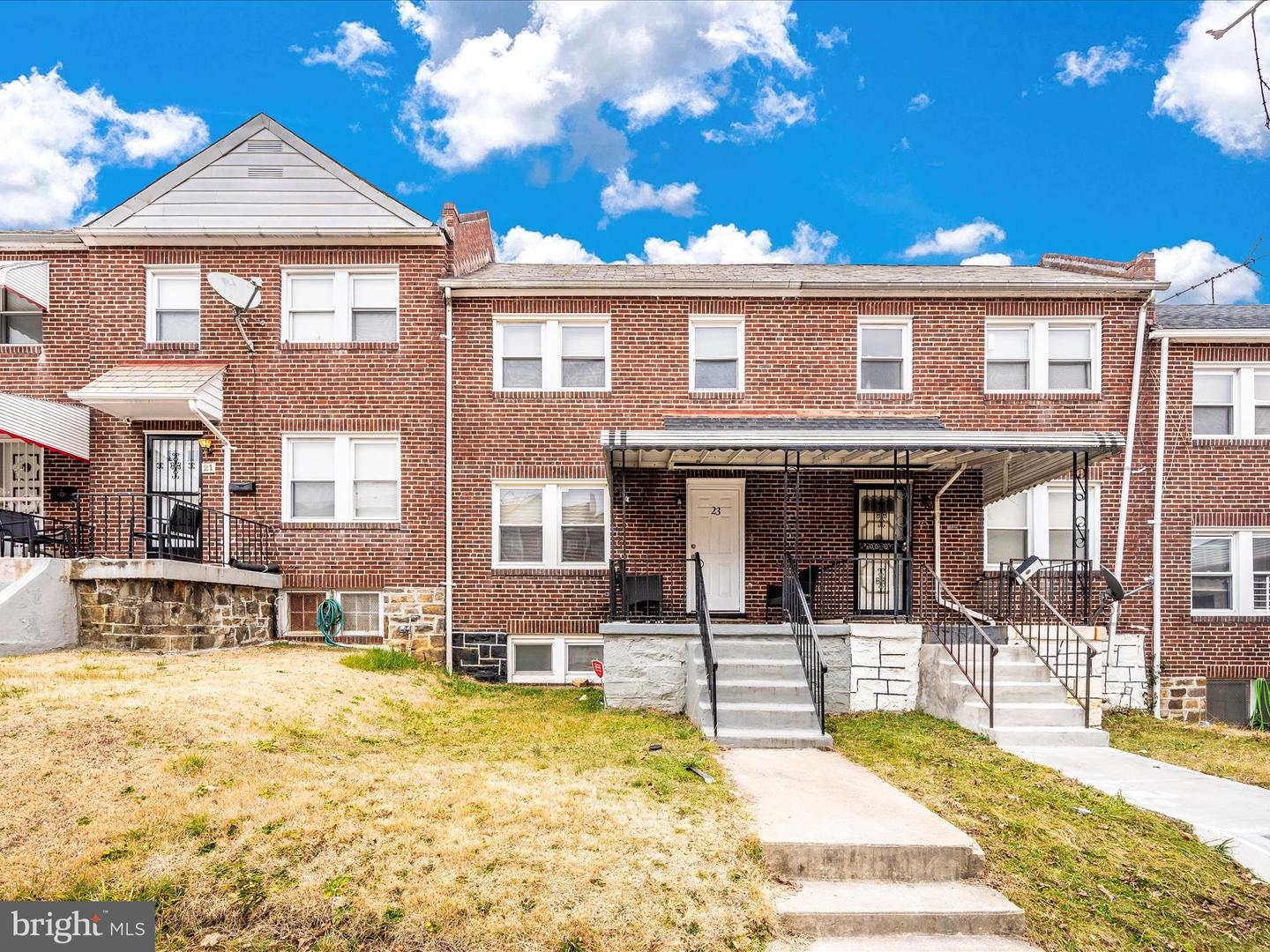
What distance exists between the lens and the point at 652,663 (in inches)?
409

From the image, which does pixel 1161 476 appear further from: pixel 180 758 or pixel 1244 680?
pixel 180 758

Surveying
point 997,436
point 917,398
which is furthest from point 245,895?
point 917,398

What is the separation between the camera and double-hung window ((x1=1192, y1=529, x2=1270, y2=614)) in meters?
13.0

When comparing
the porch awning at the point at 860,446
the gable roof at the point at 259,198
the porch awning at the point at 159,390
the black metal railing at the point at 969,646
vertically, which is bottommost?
the black metal railing at the point at 969,646

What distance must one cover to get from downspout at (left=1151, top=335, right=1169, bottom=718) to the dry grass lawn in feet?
28.8

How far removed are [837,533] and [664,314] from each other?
4430 mm

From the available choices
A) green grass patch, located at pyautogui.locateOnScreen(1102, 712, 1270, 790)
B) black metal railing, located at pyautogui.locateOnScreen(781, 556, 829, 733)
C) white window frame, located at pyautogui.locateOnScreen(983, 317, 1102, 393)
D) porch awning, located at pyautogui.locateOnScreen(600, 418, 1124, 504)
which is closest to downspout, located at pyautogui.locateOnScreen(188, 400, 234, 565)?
porch awning, located at pyautogui.locateOnScreen(600, 418, 1124, 504)

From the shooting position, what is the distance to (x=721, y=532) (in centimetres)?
1309

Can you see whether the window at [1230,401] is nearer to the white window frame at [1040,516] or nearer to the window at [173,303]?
the white window frame at [1040,516]

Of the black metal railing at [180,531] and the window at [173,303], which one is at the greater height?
the window at [173,303]

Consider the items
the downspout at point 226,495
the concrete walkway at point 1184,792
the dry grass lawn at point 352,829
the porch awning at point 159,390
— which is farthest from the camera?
the downspout at point 226,495

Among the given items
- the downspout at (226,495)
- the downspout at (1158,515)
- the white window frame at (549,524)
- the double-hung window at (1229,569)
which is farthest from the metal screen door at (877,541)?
the downspout at (226,495)

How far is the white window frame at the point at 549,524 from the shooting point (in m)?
13.0

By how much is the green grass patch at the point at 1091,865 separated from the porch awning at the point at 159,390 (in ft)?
35.1
